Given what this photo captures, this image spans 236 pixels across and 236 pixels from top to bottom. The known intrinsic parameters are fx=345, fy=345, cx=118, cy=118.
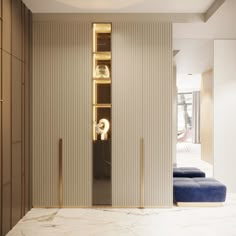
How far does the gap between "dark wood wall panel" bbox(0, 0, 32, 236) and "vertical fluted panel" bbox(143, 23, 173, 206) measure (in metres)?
1.45

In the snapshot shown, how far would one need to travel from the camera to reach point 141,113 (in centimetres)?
434

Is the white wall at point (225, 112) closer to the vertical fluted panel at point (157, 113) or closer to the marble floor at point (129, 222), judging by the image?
the marble floor at point (129, 222)

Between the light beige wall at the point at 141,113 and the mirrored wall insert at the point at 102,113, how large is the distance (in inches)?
4.1

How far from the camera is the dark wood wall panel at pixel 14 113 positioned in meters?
3.24

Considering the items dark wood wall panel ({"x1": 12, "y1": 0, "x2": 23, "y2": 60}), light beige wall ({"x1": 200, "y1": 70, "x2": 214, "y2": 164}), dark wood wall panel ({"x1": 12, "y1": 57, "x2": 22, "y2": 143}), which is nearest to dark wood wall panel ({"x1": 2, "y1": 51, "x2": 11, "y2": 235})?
dark wood wall panel ({"x1": 12, "y1": 57, "x2": 22, "y2": 143})

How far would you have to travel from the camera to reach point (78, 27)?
4340 mm

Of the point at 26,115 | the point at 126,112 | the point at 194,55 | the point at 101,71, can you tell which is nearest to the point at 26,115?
the point at 26,115

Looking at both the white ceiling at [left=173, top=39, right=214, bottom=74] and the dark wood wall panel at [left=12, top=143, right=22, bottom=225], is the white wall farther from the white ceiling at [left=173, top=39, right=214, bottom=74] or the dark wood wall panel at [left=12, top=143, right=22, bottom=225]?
the dark wood wall panel at [left=12, top=143, right=22, bottom=225]

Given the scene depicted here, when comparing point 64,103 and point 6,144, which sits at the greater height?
point 64,103

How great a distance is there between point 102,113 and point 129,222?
58.4 inches

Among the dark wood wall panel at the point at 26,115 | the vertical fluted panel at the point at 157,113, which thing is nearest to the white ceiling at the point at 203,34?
the vertical fluted panel at the point at 157,113

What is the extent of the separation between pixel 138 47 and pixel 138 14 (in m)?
0.40

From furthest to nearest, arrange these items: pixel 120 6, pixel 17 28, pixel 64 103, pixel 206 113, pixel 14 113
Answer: pixel 206 113, pixel 64 103, pixel 120 6, pixel 17 28, pixel 14 113

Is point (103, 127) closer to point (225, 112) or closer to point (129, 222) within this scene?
point (129, 222)
